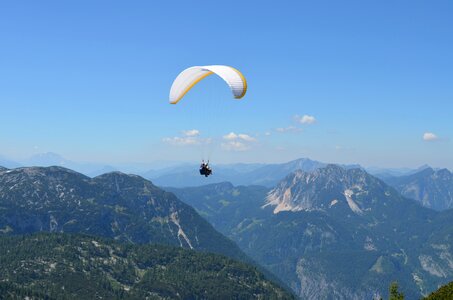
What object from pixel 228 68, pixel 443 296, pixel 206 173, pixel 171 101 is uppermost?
pixel 228 68

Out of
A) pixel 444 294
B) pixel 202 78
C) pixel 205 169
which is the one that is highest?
pixel 202 78

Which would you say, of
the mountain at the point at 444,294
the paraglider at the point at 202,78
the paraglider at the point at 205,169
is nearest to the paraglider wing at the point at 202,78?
the paraglider at the point at 202,78

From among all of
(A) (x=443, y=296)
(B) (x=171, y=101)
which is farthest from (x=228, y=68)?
(A) (x=443, y=296)

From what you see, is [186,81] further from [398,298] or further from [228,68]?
[398,298]

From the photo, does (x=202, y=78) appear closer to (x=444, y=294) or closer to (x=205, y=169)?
(x=205, y=169)

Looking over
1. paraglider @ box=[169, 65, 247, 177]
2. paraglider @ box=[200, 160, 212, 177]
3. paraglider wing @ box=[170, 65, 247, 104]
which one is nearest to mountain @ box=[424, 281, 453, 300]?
paraglider @ box=[200, 160, 212, 177]

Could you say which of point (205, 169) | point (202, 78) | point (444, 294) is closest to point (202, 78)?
point (202, 78)

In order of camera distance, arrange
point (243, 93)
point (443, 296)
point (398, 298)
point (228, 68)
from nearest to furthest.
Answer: point (243, 93), point (228, 68), point (398, 298), point (443, 296)

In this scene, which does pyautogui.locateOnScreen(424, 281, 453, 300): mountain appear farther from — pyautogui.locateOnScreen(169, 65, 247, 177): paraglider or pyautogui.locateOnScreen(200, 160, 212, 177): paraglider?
pyautogui.locateOnScreen(169, 65, 247, 177): paraglider

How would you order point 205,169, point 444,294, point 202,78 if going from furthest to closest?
point 444,294
point 202,78
point 205,169

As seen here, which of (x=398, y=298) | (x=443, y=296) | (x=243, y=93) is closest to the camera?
(x=243, y=93)
